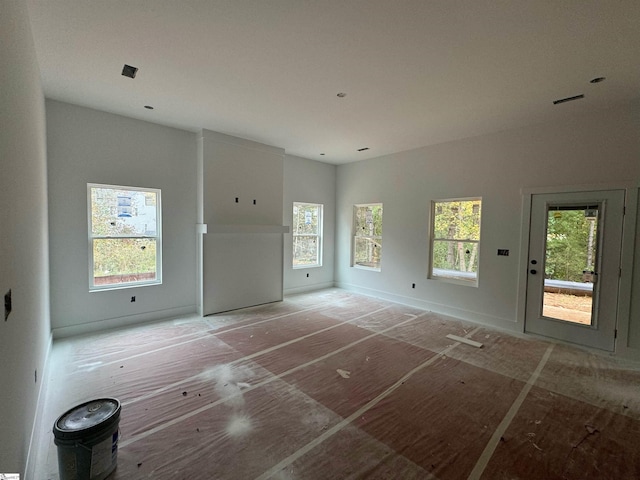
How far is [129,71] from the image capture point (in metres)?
3.01

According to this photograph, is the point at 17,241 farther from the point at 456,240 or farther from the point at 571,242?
the point at 571,242

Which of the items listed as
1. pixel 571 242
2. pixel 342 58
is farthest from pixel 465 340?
pixel 342 58

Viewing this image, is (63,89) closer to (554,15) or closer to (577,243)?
(554,15)

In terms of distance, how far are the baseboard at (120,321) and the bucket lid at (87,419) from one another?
2.87 m

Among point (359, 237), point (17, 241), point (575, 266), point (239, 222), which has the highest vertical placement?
point (239, 222)

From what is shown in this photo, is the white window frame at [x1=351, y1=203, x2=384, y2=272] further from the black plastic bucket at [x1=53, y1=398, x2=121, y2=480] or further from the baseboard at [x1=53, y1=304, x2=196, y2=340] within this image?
the black plastic bucket at [x1=53, y1=398, x2=121, y2=480]

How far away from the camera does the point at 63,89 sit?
3.46 metres

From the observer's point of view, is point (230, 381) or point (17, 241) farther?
point (230, 381)

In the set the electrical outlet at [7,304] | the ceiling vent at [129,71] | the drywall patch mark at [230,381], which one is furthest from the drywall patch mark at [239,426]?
the ceiling vent at [129,71]

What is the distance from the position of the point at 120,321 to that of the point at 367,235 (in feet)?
17.2

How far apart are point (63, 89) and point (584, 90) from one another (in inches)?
245

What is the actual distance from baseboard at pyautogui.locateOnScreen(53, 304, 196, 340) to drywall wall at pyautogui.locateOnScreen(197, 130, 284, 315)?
13.7 inches

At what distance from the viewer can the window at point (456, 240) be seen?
5.14 meters

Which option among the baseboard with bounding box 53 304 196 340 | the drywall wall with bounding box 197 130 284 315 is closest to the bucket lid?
the baseboard with bounding box 53 304 196 340
